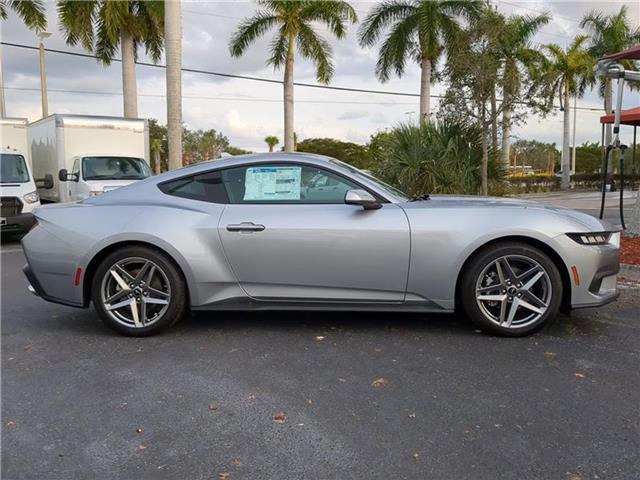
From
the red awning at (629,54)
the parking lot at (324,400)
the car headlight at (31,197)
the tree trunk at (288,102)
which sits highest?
the tree trunk at (288,102)

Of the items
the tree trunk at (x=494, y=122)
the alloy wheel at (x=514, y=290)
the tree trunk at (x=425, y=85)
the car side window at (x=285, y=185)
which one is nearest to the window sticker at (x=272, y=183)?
→ the car side window at (x=285, y=185)

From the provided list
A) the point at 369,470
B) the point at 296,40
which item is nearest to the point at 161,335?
the point at 369,470

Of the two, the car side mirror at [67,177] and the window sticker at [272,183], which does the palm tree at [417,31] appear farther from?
the window sticker at [272,183]

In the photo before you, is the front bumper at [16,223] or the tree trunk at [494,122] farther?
the tree trunk at [494,122]

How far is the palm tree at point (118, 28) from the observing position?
2078cm

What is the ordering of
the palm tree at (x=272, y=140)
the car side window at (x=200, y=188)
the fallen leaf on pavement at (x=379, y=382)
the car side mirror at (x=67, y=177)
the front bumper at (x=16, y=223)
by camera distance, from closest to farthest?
1. the fallen leaf on pavement at (x=379, y=382)
2. the car side window at (x=200, y=188)
3. the front bumper at (x=16, y=223)
4. the car side mirror at (x=67, y=177)
5. the palm tree at (x=272, y=140)

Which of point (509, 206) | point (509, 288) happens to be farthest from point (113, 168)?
point (509, 288)

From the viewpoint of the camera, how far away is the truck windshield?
1351cm

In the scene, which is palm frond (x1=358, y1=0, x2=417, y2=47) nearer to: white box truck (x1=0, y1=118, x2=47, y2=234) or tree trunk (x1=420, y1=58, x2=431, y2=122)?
→ tree trunk (x1=420, y1=58, x2=431, y2=122)

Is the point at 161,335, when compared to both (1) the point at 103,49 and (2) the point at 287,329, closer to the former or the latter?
(2) the point at 287,329

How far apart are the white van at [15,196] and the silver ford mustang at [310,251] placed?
22.0 ft

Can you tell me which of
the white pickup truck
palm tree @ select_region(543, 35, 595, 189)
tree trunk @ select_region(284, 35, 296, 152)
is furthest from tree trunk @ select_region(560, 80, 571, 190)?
the white pickup truck

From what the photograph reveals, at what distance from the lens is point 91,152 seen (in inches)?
571

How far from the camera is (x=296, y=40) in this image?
78.2ft
